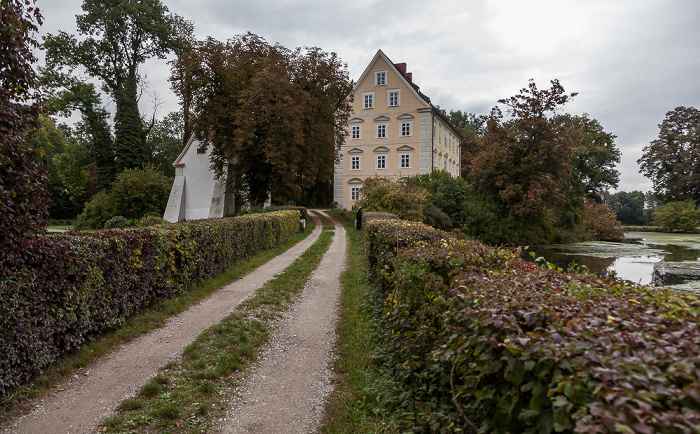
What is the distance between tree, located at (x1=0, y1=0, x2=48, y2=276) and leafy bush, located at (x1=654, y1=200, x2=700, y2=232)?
164 feet

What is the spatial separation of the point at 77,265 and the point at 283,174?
1835 centimetres

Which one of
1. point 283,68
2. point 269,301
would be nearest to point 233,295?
point 269,301

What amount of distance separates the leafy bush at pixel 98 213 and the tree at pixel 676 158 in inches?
2235

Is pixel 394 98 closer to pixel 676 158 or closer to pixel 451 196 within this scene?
pixel 451 196

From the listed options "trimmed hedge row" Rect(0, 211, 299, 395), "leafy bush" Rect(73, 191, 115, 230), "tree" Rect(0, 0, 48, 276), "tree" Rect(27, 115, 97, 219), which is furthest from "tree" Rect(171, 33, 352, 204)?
"tree" Rect(27, 115, 97, 219)

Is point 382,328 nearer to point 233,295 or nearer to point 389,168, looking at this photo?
point 233,295

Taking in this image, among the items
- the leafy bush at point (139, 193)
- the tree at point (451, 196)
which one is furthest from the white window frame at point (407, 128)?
the leafy bush at point (139, 193)

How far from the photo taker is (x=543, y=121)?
2248 centimetres

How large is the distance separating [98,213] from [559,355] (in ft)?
120

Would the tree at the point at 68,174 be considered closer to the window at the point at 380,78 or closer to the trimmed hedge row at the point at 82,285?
the window at the point at 380,78

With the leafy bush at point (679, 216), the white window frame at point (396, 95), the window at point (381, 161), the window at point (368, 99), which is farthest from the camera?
the window at point (381, 161)

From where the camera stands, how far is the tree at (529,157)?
22.2 metres

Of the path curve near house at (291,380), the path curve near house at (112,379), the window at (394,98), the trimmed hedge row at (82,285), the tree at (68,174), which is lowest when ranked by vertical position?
the path curve near house at (291,380)

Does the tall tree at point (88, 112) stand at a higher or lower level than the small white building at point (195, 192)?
higher
